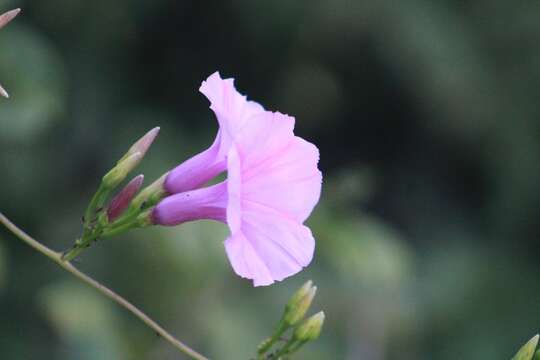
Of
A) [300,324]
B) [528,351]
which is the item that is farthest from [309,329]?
[528,351]

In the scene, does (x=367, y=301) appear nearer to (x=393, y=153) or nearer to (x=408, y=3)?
(x=393, y=153)

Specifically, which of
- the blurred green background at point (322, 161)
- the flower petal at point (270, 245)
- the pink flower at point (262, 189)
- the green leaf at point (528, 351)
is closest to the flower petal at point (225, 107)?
the pink flower at point (262, 189)

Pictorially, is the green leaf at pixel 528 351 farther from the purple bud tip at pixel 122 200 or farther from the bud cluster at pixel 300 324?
the purple bud tip at pixel 122 200

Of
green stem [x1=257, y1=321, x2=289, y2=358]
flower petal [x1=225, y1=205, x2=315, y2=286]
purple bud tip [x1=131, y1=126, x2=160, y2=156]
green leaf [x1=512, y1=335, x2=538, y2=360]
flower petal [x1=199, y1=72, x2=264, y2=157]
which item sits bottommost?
green leaf [x1=512, y1=335, x2=538, y2=360]

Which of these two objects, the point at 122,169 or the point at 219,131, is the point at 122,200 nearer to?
the point at 122,169

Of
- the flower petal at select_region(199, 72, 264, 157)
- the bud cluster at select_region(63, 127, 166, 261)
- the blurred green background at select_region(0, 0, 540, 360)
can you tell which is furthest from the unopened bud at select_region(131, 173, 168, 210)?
the blurred green background at select_region(0, 0, 540, 360)

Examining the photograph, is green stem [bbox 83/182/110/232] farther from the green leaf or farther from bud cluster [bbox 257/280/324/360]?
the green leaf

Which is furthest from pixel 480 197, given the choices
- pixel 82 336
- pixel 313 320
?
pixel 313 320
